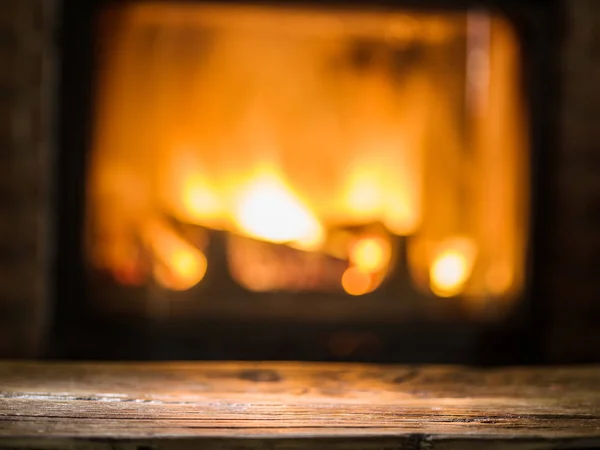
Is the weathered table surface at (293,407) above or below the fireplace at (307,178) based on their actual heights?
below

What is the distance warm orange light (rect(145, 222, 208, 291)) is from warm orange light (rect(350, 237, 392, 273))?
0.34 m

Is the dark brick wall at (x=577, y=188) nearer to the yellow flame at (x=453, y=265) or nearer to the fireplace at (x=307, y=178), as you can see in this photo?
the fireplace at (x=307, y=178)

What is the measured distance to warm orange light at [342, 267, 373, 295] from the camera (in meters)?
1.45

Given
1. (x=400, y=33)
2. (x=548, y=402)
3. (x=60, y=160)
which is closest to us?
(x=548, y=402)

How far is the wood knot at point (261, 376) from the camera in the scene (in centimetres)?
70

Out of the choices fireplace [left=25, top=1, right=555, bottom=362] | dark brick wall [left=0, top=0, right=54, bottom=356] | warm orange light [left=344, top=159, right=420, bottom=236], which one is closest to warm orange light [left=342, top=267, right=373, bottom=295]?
fireplace [left=25, top=1, right=555, bottom=362]

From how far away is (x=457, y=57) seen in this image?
→ 146 centimetres

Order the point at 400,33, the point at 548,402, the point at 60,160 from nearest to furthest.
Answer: the point at 548,402
the point at 60,160
the point at 400,33

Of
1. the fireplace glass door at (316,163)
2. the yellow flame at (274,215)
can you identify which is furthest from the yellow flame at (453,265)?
the yellow flame at (274,215)

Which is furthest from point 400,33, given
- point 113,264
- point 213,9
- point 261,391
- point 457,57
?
point 261,391

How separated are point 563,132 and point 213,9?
804 mm

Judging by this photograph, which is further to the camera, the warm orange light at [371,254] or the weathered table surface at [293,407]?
the warm orange light at [371,254]

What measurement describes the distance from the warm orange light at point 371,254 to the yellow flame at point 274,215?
0.09 metres

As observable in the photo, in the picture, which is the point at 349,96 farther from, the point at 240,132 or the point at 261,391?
the point at 261,391
